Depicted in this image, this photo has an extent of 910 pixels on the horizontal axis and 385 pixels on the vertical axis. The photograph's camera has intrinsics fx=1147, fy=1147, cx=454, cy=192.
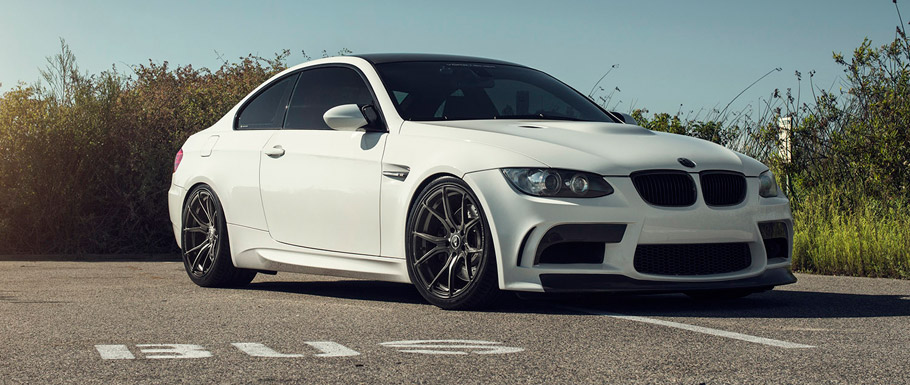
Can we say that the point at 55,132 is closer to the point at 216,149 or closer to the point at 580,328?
the point at 216,149

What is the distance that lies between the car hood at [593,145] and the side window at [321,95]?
86 centimetres

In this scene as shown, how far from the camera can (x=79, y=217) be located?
43.2 feet

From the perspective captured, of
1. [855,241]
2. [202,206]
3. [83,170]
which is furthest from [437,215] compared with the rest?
[83,170]

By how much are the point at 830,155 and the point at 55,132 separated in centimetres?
859

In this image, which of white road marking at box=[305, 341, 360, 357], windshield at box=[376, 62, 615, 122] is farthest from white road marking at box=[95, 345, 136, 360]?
windshield at box=[376, 62, 615, 122]

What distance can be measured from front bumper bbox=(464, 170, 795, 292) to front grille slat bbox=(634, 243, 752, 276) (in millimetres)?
42

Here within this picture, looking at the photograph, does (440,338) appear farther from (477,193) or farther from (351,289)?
(351,289)

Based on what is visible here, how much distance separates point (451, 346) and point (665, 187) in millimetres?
1787

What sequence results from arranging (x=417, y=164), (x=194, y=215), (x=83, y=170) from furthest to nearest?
(x=83, y=170) < (x=194, y=215) < (x=417, y=164)

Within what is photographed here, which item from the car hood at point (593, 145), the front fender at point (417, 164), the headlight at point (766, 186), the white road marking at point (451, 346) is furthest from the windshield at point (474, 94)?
the white road marking at point (451, 346)

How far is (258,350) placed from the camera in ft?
16.2

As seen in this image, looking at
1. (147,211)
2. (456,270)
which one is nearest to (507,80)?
(456,270)

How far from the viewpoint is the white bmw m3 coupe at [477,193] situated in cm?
604

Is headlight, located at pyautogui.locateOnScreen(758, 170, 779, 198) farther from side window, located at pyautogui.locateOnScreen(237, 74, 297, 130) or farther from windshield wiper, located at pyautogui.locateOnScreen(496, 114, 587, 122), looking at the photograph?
side window, located at pyautogui.locateOnScreen(237, 74, 297, 130)
